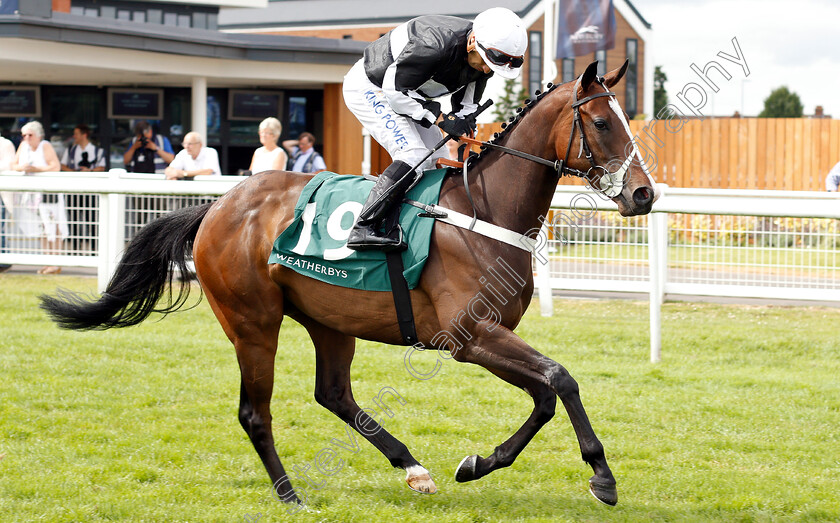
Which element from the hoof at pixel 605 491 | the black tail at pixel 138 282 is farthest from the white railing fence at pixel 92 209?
the hoof at pixel 605 491

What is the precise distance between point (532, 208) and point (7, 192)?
699 centimetres

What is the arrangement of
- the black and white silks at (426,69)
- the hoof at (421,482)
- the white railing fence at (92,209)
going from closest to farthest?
the black and white silks at (426,69)
the hoof at (421,482)
the white railing fence at (92,209)

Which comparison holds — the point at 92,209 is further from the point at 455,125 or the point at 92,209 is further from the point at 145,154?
the point at 455,125

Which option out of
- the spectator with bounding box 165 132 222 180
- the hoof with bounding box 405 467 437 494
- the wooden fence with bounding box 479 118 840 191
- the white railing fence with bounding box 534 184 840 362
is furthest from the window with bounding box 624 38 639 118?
the hoof with bounding box 405 467 437 494

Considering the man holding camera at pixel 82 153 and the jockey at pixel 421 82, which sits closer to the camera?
the jockey at pixel 421 82

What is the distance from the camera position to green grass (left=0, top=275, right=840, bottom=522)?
397 centimetres

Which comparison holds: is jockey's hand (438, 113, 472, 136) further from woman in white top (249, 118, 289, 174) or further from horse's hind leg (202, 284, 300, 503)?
woman in white top (249, 118, 289, 174)

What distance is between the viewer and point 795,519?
3.78m

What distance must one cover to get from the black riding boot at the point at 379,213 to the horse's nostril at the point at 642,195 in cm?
100

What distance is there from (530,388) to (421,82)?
1363 mm

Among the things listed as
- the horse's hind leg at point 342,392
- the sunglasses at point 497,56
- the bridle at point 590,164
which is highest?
the sunglasses at point 497,56

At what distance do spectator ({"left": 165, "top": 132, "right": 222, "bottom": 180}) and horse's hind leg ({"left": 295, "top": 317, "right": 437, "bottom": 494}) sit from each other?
5.54m

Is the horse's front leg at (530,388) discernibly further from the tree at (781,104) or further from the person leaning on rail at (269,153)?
the tree at (781,104)

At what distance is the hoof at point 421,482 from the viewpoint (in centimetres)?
412
